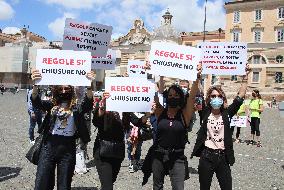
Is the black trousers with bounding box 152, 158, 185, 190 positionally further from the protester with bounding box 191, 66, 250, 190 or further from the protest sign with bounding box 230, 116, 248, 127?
the protest sign with bounding box 230, 116, 248, 127

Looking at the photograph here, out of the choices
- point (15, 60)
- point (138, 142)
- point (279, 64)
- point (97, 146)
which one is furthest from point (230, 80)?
point (97, 146)

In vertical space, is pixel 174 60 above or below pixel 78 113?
above

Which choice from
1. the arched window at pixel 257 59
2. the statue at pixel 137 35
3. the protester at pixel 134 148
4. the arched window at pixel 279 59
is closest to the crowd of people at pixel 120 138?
the protester at pixel 134 148

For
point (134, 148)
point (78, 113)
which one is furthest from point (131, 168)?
point (78, 113)

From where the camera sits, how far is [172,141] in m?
5.53

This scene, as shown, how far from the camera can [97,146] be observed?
5719 mm

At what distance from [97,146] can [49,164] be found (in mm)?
711

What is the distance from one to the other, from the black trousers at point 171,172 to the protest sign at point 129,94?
2.75 ft

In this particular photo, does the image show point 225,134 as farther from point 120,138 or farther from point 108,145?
point 108,145

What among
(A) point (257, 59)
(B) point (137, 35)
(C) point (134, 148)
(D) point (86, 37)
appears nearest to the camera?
(D) point (86, 37)

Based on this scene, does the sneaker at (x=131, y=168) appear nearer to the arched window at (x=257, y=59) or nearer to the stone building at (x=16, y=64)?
the arched window at (x=257, y=59)

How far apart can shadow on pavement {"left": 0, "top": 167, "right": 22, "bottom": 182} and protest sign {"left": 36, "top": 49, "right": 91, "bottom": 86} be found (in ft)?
9.88

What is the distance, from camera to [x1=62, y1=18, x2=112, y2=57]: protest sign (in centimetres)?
746

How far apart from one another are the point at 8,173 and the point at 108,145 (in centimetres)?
372
